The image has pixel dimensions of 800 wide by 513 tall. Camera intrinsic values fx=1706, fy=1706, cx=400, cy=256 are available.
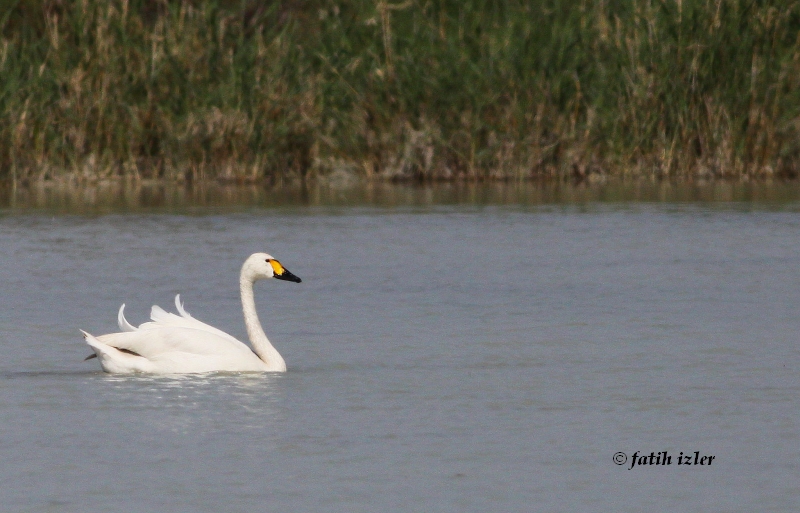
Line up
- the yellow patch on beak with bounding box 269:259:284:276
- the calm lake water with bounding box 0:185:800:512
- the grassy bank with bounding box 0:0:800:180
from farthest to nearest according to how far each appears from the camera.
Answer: the grassy bank with bounding box 0:0:800:180, the yellow patch on beak with bounding box 269:259:284:276, the calm lake water with bounding box 0:185:800:512

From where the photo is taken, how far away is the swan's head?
8453 mm

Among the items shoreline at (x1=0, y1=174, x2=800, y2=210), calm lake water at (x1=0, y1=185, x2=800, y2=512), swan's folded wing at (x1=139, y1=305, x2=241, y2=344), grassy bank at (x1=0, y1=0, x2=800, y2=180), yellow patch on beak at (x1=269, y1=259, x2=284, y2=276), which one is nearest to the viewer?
calm lake water at (x1=0, y1=185, x2=800, y2=512)

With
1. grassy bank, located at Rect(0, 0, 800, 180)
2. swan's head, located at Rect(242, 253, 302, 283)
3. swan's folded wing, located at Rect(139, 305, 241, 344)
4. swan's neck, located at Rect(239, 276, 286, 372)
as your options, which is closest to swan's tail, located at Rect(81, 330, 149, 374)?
swan's folded wing, located at Rect(139, 305, 241, 344)

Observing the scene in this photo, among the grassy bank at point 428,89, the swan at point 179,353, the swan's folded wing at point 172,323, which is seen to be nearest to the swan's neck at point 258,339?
the swan at point 179,353

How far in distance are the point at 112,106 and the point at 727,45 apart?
6.83 meters

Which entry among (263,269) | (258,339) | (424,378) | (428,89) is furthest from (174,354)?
(428,89)

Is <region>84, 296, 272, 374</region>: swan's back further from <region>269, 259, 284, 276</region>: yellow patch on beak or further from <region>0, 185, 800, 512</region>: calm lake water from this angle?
<region>269, 259, 284, 276</region>: yellow patch on beak

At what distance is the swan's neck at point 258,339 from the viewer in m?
7.75

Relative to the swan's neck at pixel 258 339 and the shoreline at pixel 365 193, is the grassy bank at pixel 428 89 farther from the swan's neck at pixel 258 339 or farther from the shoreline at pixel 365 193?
the swan's neck at pixel 258 339

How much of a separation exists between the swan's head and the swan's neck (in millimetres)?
40

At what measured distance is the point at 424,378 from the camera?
299 inches

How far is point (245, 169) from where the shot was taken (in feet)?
64.5

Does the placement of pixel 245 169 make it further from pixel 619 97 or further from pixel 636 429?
pixel 636 429

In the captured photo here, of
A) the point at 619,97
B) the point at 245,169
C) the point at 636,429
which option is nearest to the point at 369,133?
the point at 245,169
